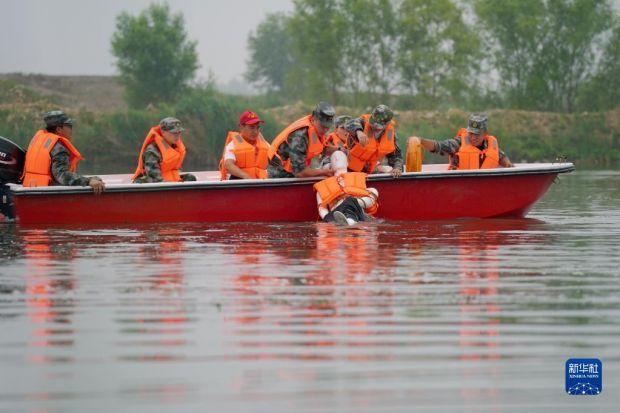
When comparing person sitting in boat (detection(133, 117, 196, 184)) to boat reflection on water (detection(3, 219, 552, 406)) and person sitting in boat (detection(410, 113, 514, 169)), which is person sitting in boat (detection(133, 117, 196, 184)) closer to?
boat reflection on water (detection(3, 219, 552, 406))

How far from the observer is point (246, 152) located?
12.3m

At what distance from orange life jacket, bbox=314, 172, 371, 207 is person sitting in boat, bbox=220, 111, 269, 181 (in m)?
0.89

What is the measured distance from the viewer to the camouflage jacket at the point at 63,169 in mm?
11852

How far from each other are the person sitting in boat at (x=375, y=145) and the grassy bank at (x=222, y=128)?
14.0 meters

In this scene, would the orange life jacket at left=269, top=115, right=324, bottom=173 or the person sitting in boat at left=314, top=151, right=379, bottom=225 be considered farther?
the orange life jacket at left=269, top=115, right=324, bottom=173

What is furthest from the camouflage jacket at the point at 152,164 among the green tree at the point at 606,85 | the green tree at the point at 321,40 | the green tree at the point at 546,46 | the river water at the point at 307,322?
the green tree at the point at 321,40

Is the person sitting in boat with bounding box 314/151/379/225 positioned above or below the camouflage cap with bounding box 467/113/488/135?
below

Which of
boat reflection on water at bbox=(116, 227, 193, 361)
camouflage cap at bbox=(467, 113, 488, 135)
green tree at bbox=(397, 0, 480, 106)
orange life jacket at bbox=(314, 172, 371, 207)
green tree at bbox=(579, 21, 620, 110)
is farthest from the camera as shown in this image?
green tree at bbox=(397, 0, 480, 106)

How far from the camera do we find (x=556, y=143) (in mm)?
35156

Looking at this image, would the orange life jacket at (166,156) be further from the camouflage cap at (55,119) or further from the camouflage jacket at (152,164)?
the camouflage cap at (55,119)

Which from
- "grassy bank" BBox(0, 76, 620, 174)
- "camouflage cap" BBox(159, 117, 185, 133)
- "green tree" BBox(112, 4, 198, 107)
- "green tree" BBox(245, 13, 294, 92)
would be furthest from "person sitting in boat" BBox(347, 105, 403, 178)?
"green tree" BBox(245, 13, 294, 92)

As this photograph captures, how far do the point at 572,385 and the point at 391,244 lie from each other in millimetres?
5017

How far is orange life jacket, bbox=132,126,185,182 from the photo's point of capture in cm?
1220

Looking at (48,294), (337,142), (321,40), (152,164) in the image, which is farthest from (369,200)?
(321,40)
